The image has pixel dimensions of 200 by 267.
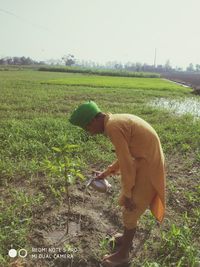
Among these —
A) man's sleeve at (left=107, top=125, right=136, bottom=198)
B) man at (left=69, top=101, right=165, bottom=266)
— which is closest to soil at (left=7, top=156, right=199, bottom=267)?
man at (left=69, top=101, right=165, bottom=266)

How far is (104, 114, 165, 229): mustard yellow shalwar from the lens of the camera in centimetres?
232

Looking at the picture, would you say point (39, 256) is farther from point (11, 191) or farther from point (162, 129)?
point (162, 129)

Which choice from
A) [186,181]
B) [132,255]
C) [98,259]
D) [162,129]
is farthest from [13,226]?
[162,129]

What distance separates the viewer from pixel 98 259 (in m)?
2.81

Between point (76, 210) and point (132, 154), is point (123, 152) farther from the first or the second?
point (76, 210)

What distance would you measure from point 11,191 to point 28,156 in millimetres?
1281

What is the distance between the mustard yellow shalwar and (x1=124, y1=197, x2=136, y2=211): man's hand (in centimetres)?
3

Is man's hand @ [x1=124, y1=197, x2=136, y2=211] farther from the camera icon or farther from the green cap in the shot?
the camera icon

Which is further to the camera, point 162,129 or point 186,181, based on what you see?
point 162,129

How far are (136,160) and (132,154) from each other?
62 mm

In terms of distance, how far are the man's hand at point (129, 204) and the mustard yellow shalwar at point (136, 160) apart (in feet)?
0.09

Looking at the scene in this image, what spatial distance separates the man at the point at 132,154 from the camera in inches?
91.7

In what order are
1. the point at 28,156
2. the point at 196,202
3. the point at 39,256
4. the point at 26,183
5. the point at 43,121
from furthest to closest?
the point at 43,121
the point at 28,156
the point at 26,183
the point at 196,202
the point at 39,256

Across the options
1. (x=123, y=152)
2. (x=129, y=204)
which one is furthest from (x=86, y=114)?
(x=129, y=204)
